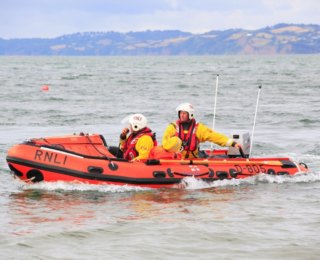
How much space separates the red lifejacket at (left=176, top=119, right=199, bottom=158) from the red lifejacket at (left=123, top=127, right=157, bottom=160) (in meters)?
0.54

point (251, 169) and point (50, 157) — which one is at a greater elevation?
point (50, 157)

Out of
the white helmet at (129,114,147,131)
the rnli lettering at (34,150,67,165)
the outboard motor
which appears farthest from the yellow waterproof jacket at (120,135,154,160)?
the outboard motor

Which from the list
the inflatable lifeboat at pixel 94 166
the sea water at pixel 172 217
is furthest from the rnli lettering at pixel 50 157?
the sea water at pixel 172 217

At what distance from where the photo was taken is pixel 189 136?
13.0 metres

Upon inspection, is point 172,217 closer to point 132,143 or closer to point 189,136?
point 132,143

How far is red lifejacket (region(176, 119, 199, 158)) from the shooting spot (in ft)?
42.4

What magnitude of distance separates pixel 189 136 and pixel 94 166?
6.08 ft

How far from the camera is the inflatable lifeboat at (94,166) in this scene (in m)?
12.0

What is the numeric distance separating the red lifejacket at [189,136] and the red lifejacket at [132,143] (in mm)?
540

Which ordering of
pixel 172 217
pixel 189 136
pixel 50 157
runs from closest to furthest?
pixel 172 217 < pixel 50 157 < pixel 189 136

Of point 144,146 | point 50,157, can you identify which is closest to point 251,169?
point 144,146

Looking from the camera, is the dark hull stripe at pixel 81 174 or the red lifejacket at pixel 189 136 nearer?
the dark hull stripe at pixel 81 174

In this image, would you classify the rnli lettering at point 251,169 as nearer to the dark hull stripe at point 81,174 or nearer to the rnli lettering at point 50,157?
the dark hull stripe at point 81,174

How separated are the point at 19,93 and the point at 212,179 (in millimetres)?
28472
